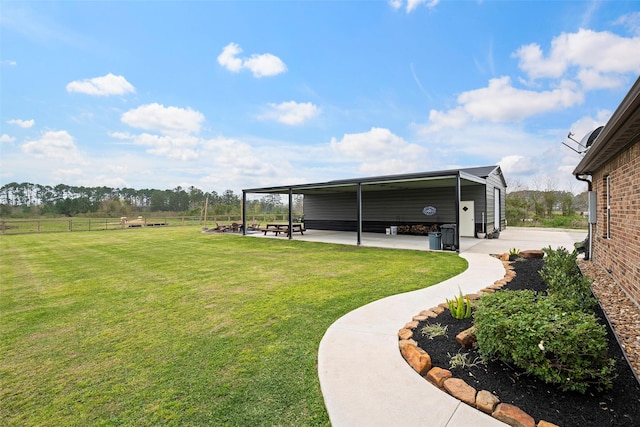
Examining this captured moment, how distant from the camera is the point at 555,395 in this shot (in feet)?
6.62

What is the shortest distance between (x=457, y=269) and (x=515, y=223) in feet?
53.2

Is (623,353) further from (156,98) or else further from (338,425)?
(156,98)

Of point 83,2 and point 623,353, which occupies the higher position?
point 83,2

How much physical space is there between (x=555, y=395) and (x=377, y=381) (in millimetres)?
1160

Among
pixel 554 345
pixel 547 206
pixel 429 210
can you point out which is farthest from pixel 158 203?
pixel 554 345

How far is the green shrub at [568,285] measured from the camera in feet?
9.29

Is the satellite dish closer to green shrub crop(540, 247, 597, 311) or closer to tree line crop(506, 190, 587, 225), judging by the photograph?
green shrub crop(540, 247, 597, 311)

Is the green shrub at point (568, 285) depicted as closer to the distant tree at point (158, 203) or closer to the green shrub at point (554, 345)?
the green shrub at point (554, 345)

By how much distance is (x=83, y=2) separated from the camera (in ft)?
32.0

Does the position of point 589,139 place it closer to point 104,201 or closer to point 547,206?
point 547,206

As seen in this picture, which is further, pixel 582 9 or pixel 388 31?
pixel 388 31

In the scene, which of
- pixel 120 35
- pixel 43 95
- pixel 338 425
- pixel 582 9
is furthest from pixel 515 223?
pixel 43 95

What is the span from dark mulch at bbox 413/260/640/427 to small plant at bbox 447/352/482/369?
31 mm

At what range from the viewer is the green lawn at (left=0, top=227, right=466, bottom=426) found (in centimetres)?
211
